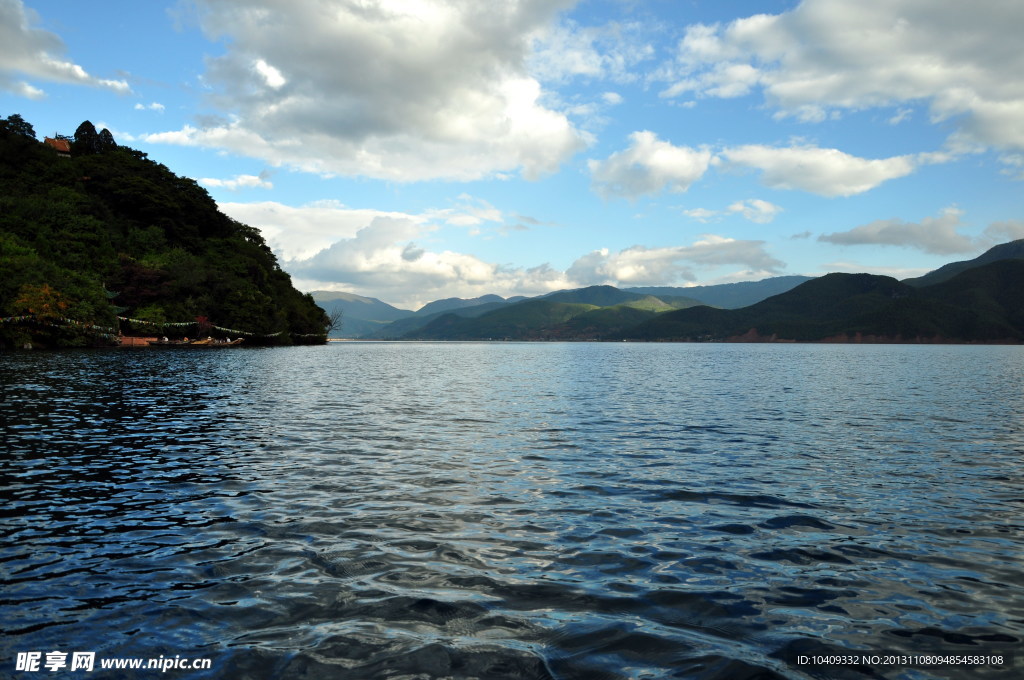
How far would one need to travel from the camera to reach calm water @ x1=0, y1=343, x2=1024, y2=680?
830 cm

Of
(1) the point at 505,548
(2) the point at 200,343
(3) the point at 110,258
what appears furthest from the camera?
(2) the point at 200,343

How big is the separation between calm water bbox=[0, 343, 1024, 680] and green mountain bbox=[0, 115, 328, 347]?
9138 cm

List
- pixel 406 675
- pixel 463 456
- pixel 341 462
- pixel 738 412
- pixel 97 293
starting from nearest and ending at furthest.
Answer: pixel 406 675 < pixel 341 462 < pixel 463 456 < pixel 738 412 < pixel 97 293

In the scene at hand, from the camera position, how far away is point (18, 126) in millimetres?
174375

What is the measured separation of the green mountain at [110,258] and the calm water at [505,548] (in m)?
91.4

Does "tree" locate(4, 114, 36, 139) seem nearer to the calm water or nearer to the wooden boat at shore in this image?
the wooden boat at shore

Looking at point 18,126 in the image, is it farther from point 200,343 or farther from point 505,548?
point 505,548

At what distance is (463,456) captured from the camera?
77.2 ft

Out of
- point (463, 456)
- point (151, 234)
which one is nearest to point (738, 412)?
point (463, 456)

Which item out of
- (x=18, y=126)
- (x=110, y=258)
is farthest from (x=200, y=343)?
(x=18, y=126)

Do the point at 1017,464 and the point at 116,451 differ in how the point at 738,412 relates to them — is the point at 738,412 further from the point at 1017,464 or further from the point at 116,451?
the point at 116,451

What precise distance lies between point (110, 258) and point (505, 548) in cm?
16414

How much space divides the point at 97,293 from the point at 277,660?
13142 centimetres

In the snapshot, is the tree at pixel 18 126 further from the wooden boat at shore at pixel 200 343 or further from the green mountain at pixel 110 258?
the wooden boat at shore at pixel 200 343
